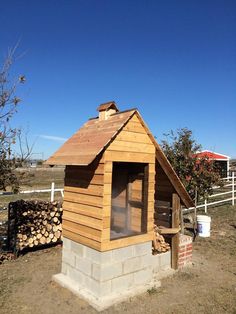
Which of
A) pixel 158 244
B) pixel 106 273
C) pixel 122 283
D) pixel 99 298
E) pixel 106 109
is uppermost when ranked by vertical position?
pixel 106 109

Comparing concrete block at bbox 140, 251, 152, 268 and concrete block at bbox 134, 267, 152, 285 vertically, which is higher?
concrete block at bbox 140, 251, 152, 268

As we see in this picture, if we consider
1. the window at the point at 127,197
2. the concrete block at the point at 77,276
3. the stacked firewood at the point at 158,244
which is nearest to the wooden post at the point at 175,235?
the stacked firewood at the point at 158,244

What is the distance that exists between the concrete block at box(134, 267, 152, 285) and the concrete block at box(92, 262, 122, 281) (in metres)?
0.46

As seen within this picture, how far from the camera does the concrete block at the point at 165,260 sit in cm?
622

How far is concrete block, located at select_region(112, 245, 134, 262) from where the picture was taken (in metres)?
4.93

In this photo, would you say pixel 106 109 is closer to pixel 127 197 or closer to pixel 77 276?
pixel 127 197

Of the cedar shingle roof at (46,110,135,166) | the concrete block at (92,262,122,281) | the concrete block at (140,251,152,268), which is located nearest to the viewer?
the concrete block at (92,262,122,281)

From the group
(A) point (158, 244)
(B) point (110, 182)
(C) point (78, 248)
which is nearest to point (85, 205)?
(B) point (110, 182)

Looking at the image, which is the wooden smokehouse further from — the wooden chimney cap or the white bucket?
the white bucket

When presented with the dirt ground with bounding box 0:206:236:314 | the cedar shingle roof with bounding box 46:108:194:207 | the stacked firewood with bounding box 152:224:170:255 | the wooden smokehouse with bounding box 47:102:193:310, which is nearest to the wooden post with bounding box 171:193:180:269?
the wooden smokehouse with bounding box 47:102:193:310

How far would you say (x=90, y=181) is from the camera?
16.6 ft

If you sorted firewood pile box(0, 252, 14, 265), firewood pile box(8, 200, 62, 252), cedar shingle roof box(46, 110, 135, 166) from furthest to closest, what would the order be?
firewood pile box(8, 200, 62, 252), firewood pile box(0, 252, 14, 265), cedar shingle roof box(46, 110, 135, 166)

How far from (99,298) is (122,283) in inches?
19.6

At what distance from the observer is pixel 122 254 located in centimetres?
503
